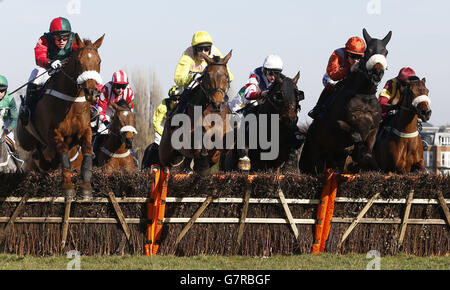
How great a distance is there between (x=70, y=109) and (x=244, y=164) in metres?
2.44

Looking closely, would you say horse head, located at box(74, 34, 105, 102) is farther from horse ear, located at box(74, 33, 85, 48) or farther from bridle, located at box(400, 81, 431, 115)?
bridle, located at box(400, 81, 431, 115)

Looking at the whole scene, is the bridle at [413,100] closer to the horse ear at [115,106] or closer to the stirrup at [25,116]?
the horse ear at [115,106]

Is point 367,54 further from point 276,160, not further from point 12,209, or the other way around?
point 12,209

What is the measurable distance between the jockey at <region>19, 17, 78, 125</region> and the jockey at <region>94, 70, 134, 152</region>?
8.47ft

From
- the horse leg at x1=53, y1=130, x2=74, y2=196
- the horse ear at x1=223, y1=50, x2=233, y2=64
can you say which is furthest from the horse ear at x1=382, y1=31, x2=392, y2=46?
the horse leg at x1=53, y1=130, x2=74, y2=196

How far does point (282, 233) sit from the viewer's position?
29.4 ft

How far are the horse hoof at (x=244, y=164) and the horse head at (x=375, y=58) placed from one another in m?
1.98

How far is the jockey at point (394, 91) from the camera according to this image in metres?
11.2

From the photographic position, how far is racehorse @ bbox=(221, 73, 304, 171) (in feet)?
33.5

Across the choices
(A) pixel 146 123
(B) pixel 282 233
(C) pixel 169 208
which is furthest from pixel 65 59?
(A) pixel 146 123

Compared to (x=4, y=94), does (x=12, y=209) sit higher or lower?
lower

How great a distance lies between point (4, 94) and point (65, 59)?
2765 millimetres

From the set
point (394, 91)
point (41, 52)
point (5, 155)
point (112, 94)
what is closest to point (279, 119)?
point (394, 91)

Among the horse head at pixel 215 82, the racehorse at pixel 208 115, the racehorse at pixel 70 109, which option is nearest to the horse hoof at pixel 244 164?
the racehorse at pixel 208 115
